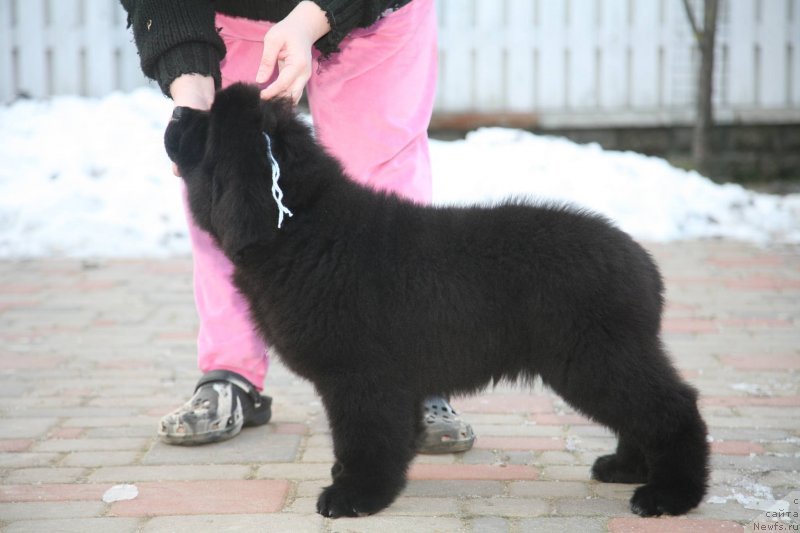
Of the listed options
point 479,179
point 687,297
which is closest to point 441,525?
point 687,297

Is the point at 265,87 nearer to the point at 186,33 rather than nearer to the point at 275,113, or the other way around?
the point at 186,33

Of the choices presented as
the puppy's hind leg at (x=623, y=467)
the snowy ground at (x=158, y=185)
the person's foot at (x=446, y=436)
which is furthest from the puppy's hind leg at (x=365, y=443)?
the snowy ground at (x=158, y=185)

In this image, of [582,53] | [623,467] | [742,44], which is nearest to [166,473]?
[623,467]

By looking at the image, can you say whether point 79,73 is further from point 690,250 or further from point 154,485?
point 154,485

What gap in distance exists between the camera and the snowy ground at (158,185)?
25.9ft

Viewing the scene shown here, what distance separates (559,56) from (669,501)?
25.6 feet

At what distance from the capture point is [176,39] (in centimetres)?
334

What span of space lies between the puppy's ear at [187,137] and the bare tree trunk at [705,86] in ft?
23.0

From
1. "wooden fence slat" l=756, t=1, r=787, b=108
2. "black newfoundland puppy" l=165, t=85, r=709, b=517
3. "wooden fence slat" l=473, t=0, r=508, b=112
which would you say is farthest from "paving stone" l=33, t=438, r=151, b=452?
"wooden fence slat" l=756, t=1, r=787, b=108

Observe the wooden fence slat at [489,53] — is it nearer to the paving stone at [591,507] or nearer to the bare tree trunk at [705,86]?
the bare tree trunk at [705,86]

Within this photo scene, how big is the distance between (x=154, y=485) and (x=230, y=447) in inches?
18.6

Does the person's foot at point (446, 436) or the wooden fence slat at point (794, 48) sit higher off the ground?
the wooden fence slat at point (794, 48)

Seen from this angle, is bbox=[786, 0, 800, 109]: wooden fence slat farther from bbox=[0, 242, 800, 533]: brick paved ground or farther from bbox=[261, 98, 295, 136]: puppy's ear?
bbox=[261, 98, 295, 136]: puppy's ear

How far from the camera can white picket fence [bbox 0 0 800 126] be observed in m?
10.0
